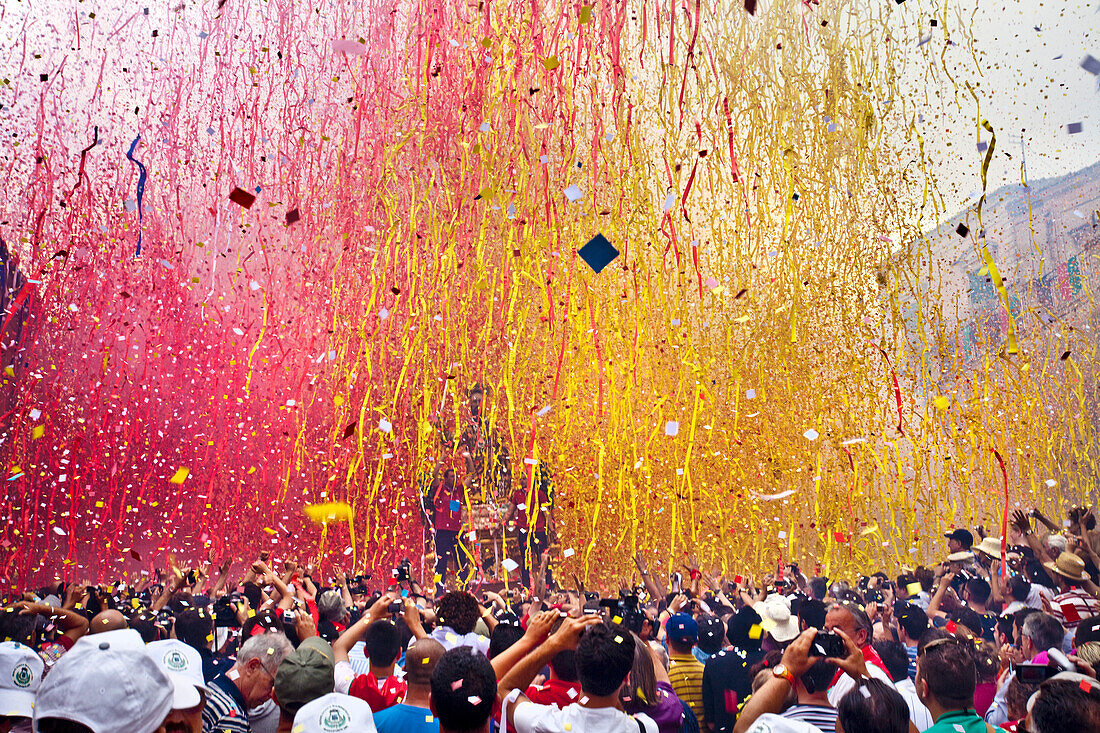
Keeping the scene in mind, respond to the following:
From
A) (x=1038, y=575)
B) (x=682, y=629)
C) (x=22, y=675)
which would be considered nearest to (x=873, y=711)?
(x=682, y=629)

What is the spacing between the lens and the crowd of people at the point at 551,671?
5.61 ft

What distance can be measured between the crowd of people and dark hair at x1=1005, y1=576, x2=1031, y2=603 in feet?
0.98

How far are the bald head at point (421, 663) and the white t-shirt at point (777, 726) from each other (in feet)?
2.93

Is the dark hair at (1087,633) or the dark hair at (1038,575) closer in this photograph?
the dark hair at (1087,633)

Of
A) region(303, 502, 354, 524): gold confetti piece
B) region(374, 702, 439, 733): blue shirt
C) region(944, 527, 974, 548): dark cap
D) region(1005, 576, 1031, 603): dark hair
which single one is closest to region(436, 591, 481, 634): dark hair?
region(374, 702, 439, 733): blue shirt

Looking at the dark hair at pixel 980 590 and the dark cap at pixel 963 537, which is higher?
the dark cap at pixel 963 537

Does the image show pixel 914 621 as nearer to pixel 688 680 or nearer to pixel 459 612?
pixel 688 680

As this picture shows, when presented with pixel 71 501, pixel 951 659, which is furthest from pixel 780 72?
pixel 71 501

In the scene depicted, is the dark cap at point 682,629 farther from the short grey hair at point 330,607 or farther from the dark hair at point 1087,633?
the short grey hair at point 330,607

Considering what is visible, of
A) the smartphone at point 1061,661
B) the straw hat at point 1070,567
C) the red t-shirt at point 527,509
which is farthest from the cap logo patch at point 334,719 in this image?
the red t-shirt at point 527,509

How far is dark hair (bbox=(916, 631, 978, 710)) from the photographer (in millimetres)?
2016

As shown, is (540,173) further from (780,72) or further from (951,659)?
(951,659)

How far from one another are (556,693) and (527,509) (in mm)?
7429

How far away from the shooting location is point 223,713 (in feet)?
7.14
